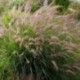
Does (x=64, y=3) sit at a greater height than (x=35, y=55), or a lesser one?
lesser

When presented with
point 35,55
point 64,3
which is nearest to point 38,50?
point 35,55

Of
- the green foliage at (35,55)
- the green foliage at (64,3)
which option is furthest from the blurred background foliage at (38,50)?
the green foliage at (64,3)

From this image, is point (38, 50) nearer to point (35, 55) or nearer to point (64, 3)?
point (35, 55)

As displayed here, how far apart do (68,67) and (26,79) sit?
0.60 metres

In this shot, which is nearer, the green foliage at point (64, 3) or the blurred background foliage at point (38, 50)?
the blurred background foliage at point (38, 50)

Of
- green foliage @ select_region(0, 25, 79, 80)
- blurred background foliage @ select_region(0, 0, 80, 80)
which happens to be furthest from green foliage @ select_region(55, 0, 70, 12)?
green foliage @ select_region(0, 25, 79, 80)

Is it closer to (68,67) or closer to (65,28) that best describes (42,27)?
(65,28)

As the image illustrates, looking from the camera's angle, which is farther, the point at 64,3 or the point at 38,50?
the point at 64,3

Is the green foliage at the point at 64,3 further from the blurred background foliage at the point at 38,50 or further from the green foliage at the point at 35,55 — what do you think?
the green foliage at the point at 35,55

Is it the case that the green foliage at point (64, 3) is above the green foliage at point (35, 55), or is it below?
below

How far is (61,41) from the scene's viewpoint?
4945 mm

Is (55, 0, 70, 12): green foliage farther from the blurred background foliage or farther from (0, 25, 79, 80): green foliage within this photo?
(0, 25, 79, 80): green foliage

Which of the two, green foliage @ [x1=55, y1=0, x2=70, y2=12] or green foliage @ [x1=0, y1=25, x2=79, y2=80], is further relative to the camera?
green foliage @ [x1=55, y1=0, x2=70, y2=12]

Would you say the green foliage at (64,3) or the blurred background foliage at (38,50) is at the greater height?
the blurred background foliage at (38,50)
